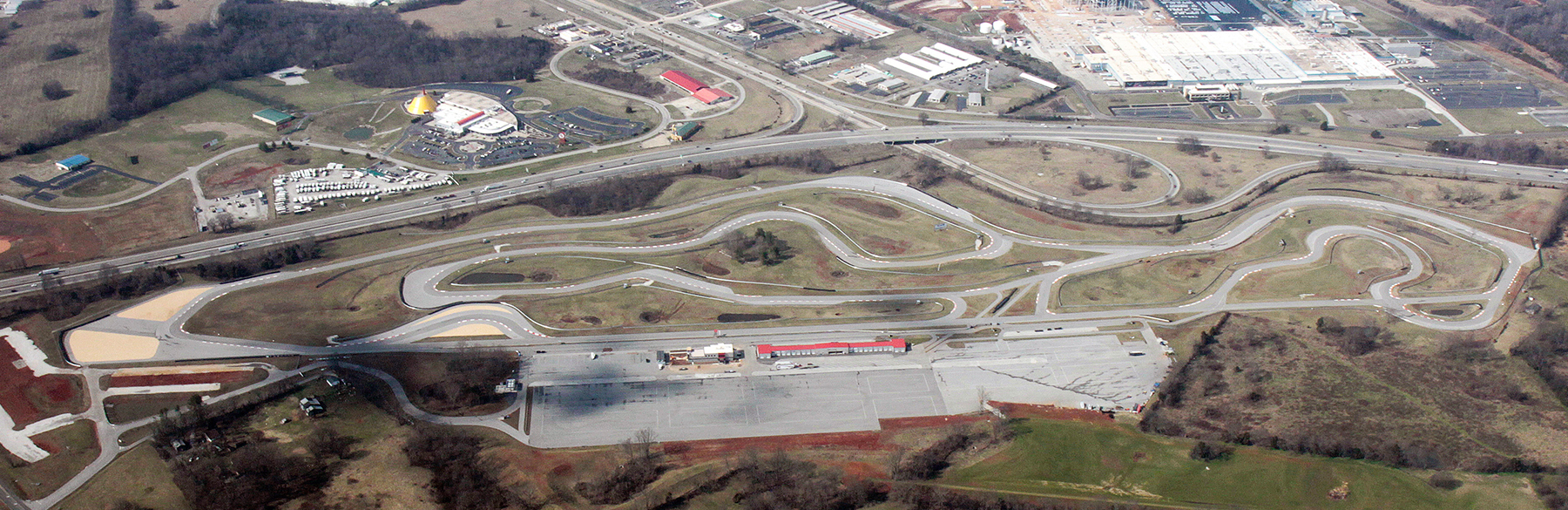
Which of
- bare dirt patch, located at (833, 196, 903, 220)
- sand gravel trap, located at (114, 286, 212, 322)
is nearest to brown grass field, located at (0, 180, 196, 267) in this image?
sand gravel trap, located at (114, 286, 212, 322)

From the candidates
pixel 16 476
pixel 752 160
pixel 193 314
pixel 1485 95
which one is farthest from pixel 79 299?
pixel 1485 95

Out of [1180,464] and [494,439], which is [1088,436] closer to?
[1180,464]

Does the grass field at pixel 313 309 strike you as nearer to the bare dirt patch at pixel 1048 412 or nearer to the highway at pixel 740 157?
the highway at pixel 740 157

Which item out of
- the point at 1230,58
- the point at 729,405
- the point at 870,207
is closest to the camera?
the point at 729,405

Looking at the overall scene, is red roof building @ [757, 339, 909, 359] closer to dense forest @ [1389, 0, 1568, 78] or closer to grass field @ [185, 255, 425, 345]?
grass field @ [185, 255, 425, 345]

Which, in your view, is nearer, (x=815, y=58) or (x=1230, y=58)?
(x=1230, y=58)

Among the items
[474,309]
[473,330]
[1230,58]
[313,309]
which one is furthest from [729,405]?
[1230,58]

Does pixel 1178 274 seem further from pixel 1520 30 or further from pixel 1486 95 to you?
pixel 1520 30
